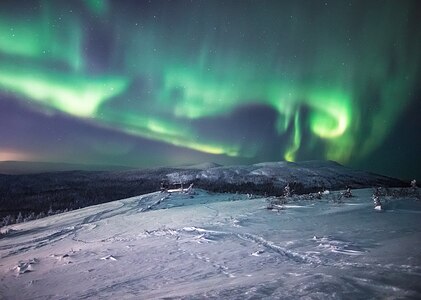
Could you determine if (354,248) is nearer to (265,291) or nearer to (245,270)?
(245,270)

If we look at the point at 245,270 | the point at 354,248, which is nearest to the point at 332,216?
the point at 354,248

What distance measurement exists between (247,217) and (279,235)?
11.8ft

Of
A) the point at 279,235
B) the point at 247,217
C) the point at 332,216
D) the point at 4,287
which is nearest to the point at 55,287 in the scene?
the point at 4,287

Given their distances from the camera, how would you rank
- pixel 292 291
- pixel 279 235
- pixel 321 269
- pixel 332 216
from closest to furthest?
pixel 292 291, pixel 321 269, pixel 279 235, pixel 332 216

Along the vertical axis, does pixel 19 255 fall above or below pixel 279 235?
below

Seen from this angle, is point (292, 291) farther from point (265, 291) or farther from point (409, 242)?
point (409, 242)

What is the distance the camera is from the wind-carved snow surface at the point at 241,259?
4.15 m

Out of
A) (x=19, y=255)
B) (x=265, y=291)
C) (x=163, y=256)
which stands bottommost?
(x=19, y=255)

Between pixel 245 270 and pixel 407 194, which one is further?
pixel 407 194

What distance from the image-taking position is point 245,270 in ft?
18.4

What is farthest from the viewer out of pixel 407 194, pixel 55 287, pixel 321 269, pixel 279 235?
pixel 407 194

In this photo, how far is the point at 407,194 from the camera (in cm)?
1362

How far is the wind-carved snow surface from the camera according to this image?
4148 mm

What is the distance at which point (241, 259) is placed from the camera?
6.43 m
